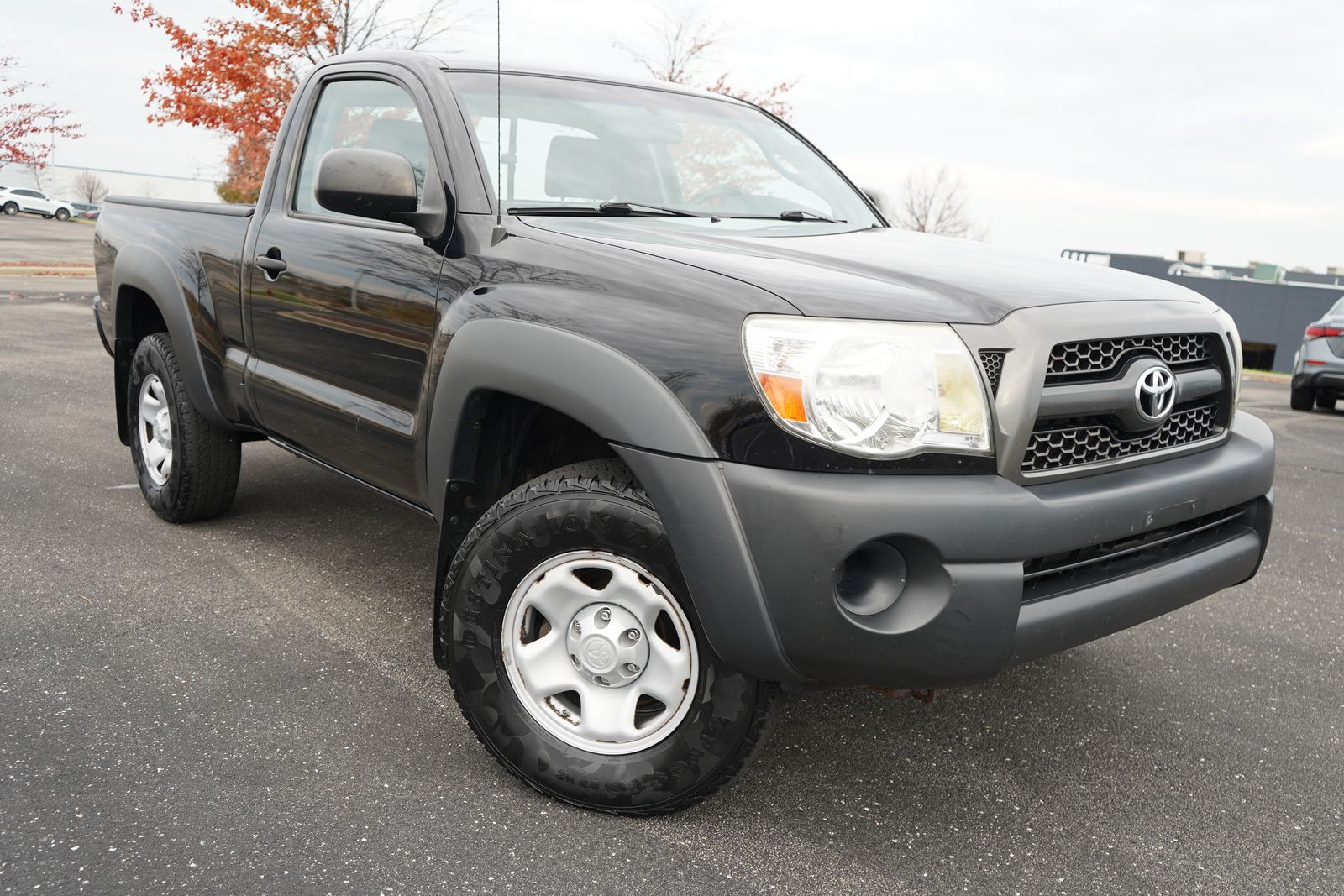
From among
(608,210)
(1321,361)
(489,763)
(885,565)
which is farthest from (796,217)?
(1321,361)

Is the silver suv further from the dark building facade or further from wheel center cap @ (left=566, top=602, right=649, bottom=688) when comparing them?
the dark building facade

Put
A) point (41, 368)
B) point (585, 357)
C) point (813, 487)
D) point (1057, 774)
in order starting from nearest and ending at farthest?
1. point (813, 487)
2. point (585, 357)
3. point (1057, 774)
4. point (41, 368)

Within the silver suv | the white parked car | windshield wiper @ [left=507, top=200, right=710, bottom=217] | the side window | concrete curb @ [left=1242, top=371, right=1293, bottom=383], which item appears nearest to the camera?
windshield wiper @ [left=507, top=200, right=710, bottom=217]

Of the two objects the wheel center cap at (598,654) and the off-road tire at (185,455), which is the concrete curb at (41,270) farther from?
the wheel center cap at (598,654)

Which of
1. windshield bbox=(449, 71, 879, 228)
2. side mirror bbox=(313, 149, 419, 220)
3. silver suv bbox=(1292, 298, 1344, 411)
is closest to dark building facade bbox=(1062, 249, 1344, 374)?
silver suv bbox=(1292, 298, 1344, 411)

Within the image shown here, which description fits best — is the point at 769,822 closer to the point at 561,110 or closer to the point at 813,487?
the point at 813,487

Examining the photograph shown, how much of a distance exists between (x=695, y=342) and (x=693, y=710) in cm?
80

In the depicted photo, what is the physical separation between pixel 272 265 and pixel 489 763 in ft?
5.98

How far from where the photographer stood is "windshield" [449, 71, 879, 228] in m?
3.05

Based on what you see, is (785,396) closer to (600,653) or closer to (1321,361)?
(600,653)

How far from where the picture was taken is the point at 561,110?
128 inches

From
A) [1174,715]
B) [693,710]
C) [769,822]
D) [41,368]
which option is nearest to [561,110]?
[693,710]

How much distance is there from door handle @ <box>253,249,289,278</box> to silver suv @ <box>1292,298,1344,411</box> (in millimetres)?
9946

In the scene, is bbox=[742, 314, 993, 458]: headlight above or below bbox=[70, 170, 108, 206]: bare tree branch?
below
